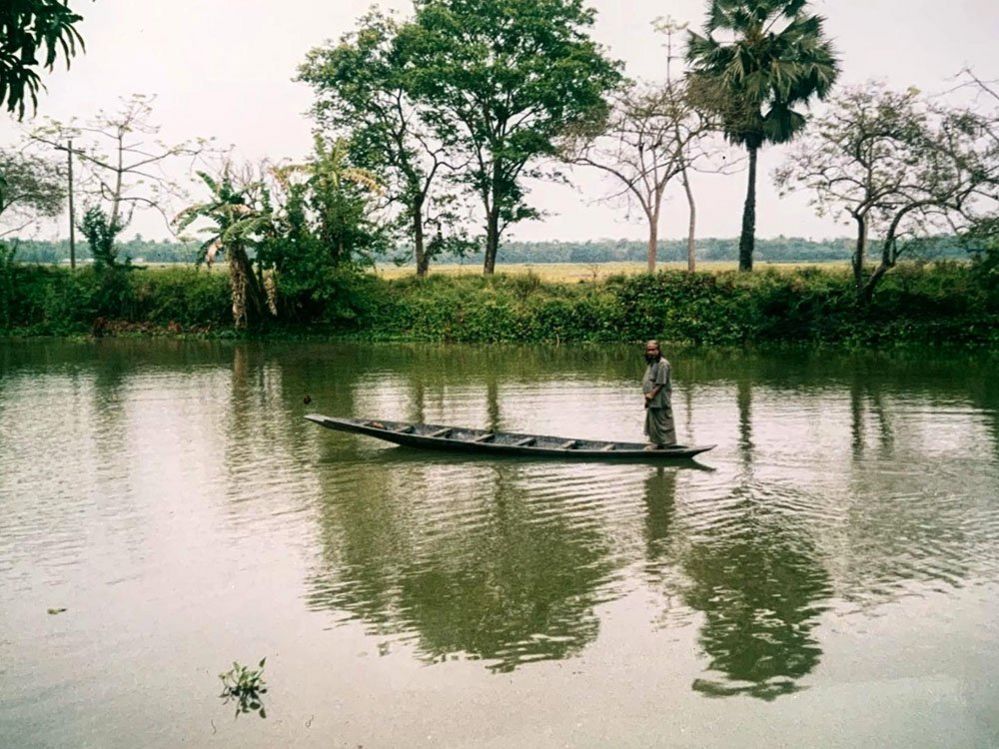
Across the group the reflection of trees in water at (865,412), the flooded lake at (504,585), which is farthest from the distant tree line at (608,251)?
the flooded lake at (504,585)

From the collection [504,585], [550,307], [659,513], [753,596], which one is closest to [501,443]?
[659,513]

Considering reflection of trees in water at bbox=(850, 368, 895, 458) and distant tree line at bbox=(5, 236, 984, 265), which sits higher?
distant tree line at bbox=(5, 236, 984, 265)

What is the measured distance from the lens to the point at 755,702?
7.10 metres

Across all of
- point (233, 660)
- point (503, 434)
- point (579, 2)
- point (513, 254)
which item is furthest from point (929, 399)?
point (513, 254)

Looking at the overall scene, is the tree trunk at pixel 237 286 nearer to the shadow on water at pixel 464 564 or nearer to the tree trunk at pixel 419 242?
the tree trunk at pixel 419 242

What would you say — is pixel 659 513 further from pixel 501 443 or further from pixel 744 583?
pixel 501 443

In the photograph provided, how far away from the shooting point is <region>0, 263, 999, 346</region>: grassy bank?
33.1 meters

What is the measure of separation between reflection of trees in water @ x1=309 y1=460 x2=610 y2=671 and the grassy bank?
22.4 m

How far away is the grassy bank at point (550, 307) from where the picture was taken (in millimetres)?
33125

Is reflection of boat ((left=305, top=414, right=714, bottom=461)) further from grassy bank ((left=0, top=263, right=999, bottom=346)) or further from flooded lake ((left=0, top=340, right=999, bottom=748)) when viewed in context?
grassy bank ((left=0, top=263, right=999, bottom=346))

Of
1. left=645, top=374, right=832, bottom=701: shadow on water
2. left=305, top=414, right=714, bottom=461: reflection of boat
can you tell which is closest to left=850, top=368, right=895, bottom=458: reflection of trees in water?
left=305, top=414, right=714, bottom=461: reflection of boat

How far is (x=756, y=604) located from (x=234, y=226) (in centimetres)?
2888

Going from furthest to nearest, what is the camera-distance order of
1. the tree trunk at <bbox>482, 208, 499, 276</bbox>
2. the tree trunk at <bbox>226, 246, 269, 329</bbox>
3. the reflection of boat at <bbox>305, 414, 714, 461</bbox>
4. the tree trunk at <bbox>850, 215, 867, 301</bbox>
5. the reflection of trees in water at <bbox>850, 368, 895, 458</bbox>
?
the tree trunk at <bbox>482, 208, 499, 276</bbox>
the tree trunk at <bbox>226, 246, 269, 329</bbox>
the tree trunk at <bbox>850, 215, 867, 301</bbox>
the reflection of trees in water at <bbox>850, 368, 895, 458</bbox>
the reflection of boat at <bbox>305, 414, 714, 461</bbox>

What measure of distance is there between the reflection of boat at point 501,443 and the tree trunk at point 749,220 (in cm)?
2384
